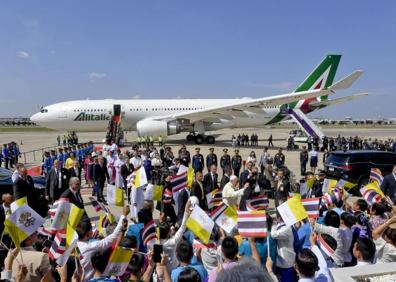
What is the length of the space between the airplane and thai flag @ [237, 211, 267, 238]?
24.1 metres

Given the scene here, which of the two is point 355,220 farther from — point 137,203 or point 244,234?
point 137,203

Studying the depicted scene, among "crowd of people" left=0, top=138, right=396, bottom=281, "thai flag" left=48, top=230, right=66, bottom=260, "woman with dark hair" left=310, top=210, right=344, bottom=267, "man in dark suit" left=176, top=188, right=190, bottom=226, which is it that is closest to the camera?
"crowd of people" left=0, top=138, right=396, bottom=281

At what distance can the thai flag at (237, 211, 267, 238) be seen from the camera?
14.1 ft

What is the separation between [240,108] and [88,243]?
83.7 feet

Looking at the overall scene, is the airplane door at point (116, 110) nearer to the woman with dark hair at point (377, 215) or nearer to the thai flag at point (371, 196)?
the thai flag at point (371, 196)

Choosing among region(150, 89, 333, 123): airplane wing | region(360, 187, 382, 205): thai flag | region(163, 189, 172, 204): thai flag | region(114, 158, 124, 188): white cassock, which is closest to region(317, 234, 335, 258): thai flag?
region(360, 187, 382, 205): thai flag

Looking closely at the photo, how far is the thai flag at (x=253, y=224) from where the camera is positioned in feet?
14.1

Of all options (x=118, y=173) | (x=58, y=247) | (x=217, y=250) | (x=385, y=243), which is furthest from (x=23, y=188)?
(x=385, y=243)

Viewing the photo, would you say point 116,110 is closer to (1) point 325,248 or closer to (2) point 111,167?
(2) point 111,167

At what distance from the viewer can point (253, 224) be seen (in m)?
4.35

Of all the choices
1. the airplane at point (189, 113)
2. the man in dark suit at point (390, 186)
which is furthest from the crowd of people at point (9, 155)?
the man in dark suit at point (390, 186)

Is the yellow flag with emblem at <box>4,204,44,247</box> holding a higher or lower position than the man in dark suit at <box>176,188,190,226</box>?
higher

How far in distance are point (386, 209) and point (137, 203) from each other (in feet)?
16.6

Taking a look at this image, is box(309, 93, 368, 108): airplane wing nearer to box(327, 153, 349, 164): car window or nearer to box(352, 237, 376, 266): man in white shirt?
box(327, 153, 349, 164): car window
